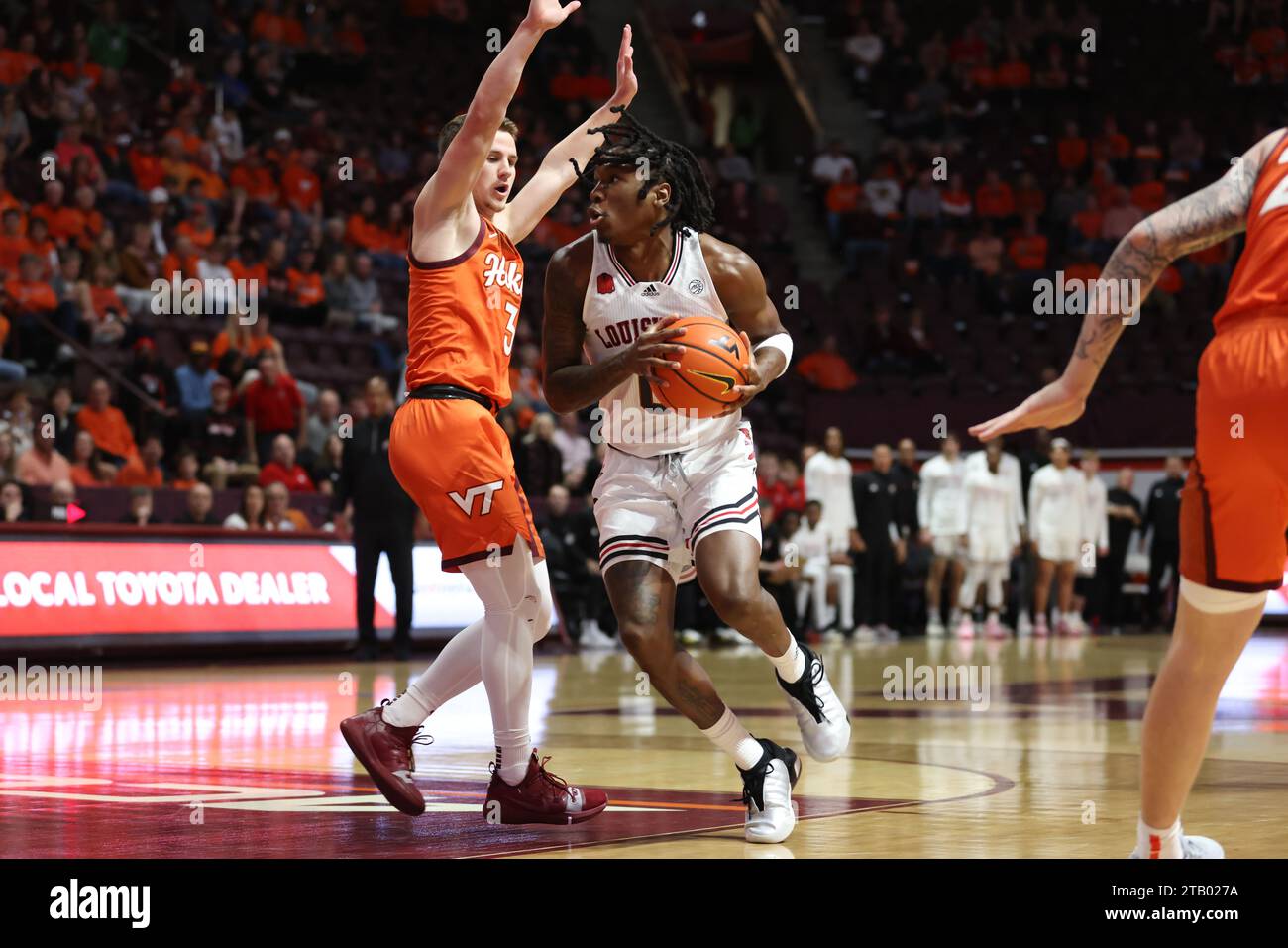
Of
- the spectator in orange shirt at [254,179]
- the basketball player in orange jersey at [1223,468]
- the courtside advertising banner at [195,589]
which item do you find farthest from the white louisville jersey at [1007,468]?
the basketball player in orange jersey at [1223,468]

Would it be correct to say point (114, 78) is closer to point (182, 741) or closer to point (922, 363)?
point (922, 363)

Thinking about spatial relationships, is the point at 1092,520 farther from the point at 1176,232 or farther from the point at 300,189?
the point at 1176,232

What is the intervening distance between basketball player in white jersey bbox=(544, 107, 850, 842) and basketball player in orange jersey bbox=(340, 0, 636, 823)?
0.24 m

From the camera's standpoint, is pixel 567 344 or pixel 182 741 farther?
pixel 182 741

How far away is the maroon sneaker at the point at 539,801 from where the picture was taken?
17.9 feet

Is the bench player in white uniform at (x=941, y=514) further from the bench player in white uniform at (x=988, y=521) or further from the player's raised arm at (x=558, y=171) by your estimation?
the player's raised arm at (x=558, y=171)

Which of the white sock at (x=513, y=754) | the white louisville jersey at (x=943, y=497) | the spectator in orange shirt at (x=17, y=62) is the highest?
the spectator in orange shirt at (x=17, y=62)

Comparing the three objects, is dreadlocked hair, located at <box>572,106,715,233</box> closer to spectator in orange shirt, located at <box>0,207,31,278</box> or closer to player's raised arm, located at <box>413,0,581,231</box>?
player's raised arm, located at <box>413,0,581,231</box>

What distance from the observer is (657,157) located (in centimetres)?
558

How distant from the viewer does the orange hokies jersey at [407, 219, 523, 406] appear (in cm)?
561

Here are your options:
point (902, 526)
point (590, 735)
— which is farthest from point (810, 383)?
point (590, 735)

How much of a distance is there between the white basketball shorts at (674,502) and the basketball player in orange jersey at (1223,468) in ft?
4.97
